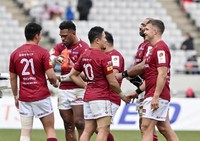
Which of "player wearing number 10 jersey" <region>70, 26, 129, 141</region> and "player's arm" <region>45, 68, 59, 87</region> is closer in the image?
"player wearing number 10 jersey" <region>70, 26, 129, 141</region>

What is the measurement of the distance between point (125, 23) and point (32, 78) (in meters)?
18.2

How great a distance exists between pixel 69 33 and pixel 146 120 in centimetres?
241

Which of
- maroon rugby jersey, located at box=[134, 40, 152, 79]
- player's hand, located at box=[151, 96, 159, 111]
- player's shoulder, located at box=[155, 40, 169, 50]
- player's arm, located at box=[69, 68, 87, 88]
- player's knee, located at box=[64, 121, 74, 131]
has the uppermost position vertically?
player's shoulder, located at box=[155, 40, 169, 50]

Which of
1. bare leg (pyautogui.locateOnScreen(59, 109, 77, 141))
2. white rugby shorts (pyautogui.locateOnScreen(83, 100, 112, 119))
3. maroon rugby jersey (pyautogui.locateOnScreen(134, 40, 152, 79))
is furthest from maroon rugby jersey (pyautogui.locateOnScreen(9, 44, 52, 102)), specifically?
maroon rugby jersey (pyautogui.locateOnScreen(134, 40, 152, 79))

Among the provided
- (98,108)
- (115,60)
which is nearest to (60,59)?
(115,60)

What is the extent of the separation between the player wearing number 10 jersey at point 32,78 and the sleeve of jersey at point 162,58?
1788mm

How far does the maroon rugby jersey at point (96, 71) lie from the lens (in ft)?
44.4

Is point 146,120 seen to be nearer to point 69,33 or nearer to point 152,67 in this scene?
point 152,67

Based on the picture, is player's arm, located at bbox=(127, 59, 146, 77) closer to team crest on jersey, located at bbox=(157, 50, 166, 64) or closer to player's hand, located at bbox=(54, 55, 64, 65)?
team crest on jersey, located at bbox=(157, 50, 166, 64)

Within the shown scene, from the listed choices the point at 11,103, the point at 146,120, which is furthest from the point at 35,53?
the point at 11,103

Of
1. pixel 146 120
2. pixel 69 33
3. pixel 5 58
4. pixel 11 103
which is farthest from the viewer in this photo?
pixel 5 58

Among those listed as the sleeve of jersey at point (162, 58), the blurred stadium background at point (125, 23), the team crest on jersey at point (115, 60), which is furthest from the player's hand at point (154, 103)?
the blurred stadium background at point (125, 23)

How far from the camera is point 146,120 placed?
44.6ft

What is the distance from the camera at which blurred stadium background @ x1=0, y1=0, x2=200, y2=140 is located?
28.8 metres
